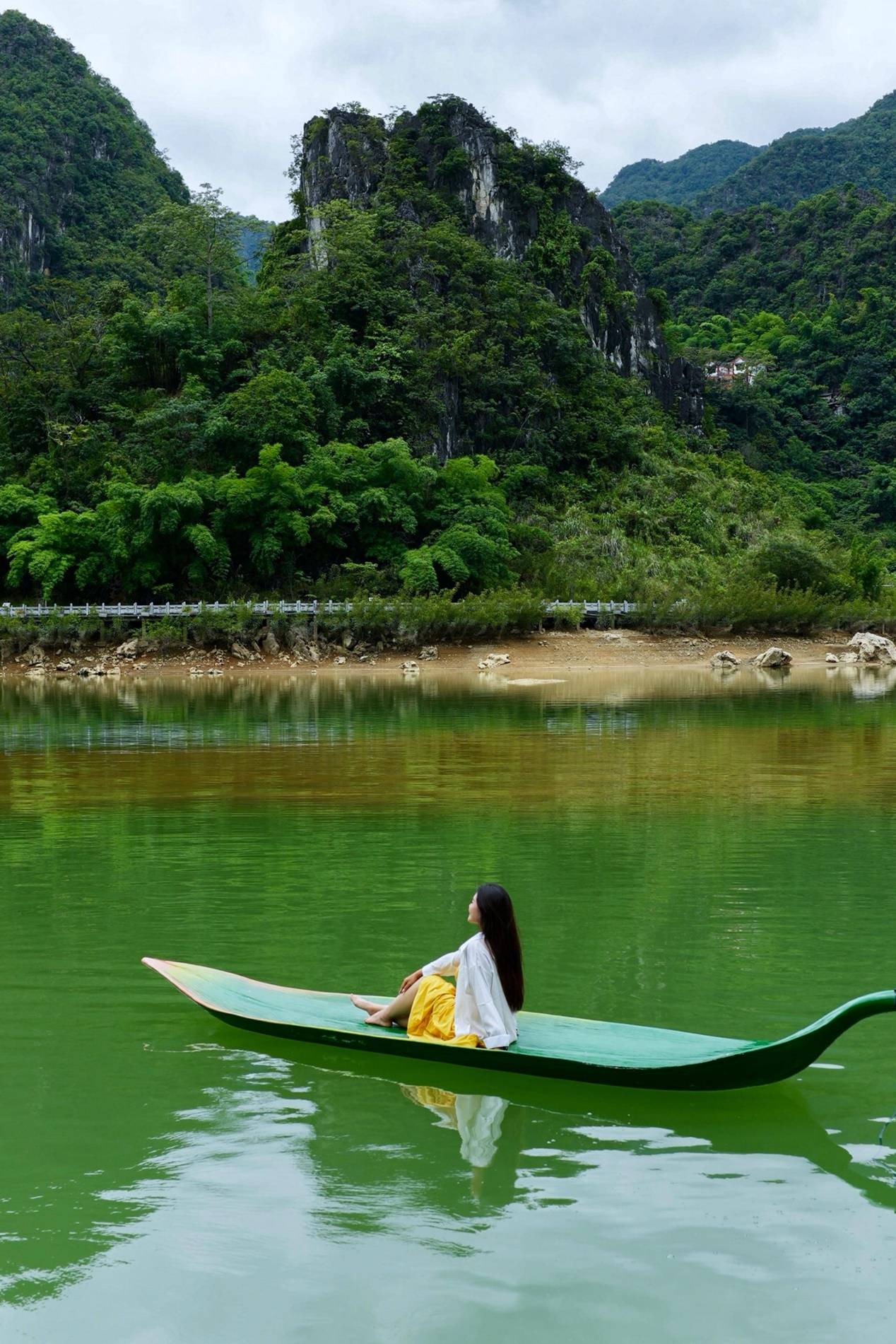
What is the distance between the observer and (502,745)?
1590 centimetres

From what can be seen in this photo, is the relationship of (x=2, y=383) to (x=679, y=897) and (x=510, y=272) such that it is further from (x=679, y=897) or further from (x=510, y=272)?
(x=679, y=897)

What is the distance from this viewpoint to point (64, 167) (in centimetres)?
7525

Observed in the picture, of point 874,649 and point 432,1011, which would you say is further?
point 874,649

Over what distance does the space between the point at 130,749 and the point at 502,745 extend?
4.95 m

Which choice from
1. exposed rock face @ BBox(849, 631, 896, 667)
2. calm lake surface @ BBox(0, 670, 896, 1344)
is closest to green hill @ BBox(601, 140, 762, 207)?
exposed rock face @ BBox(849, 631, 896, 667)

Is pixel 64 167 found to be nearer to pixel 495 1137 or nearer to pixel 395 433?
pixel 395 433

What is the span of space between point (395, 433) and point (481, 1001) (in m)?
39.4

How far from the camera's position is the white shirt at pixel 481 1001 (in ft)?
15.3

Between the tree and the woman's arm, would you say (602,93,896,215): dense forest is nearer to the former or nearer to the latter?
the tree

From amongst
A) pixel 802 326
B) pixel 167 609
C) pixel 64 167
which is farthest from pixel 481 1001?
pixel 64 167

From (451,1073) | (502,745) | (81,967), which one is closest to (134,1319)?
(451,1073)

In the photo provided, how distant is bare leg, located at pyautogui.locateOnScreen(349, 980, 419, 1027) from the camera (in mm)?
4973

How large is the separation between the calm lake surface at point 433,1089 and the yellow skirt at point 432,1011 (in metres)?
0.21

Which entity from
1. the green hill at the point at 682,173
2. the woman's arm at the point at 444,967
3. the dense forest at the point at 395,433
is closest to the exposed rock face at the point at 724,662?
the dense forest at the point at 395,433
